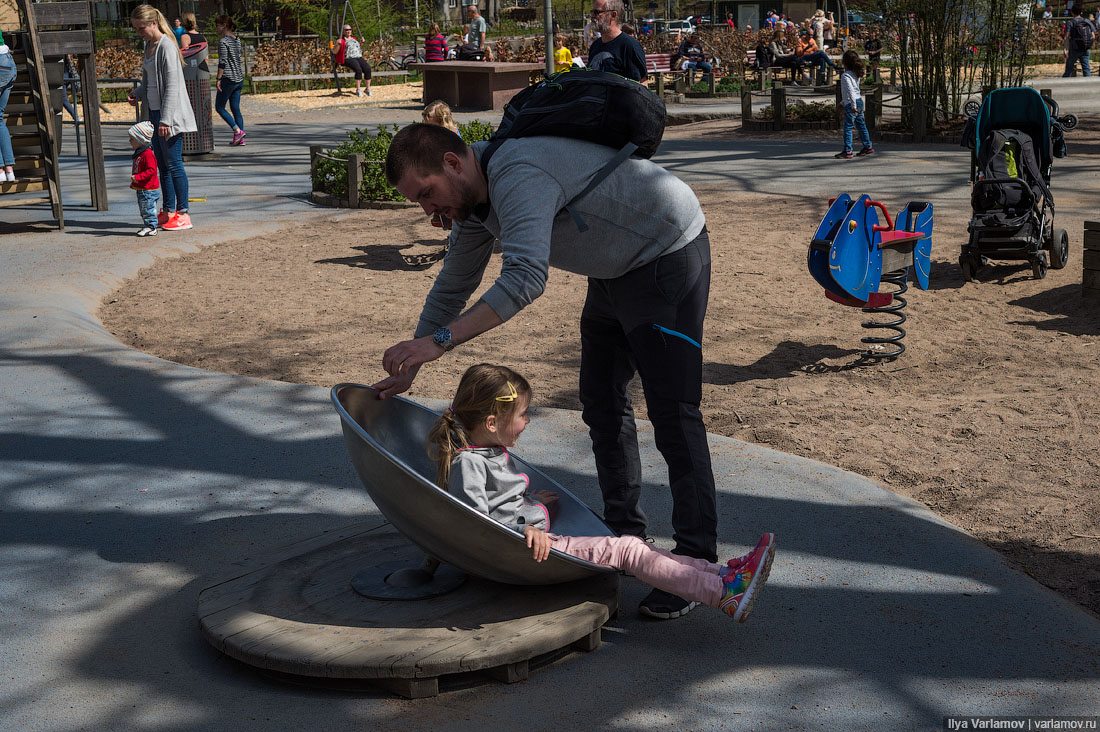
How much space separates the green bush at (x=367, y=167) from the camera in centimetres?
1184

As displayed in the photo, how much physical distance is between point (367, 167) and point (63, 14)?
11.2 feet

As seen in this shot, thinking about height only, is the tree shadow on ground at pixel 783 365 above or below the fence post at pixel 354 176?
below

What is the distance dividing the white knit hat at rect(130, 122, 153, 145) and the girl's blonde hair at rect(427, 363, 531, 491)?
24.6 ft

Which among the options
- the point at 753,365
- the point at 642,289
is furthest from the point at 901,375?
the point at 642,289

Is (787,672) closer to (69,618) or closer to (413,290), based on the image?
(69,618)

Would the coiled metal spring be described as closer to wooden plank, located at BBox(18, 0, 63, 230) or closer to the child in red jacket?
the child in red jacket

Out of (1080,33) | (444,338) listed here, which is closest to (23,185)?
(444,338)

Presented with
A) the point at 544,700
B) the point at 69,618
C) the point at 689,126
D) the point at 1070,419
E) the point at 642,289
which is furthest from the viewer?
the point at 689,126

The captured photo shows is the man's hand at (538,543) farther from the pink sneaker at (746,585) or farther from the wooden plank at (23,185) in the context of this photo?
the wooden plank at (23,185)

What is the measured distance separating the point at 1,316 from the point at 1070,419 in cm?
640

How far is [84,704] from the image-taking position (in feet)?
9.56

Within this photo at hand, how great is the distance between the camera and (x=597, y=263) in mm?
3088

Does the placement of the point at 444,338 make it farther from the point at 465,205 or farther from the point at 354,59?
the point at 354,59

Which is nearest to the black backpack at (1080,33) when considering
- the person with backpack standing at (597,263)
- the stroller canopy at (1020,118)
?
the stroller canopy at (1020,118)
